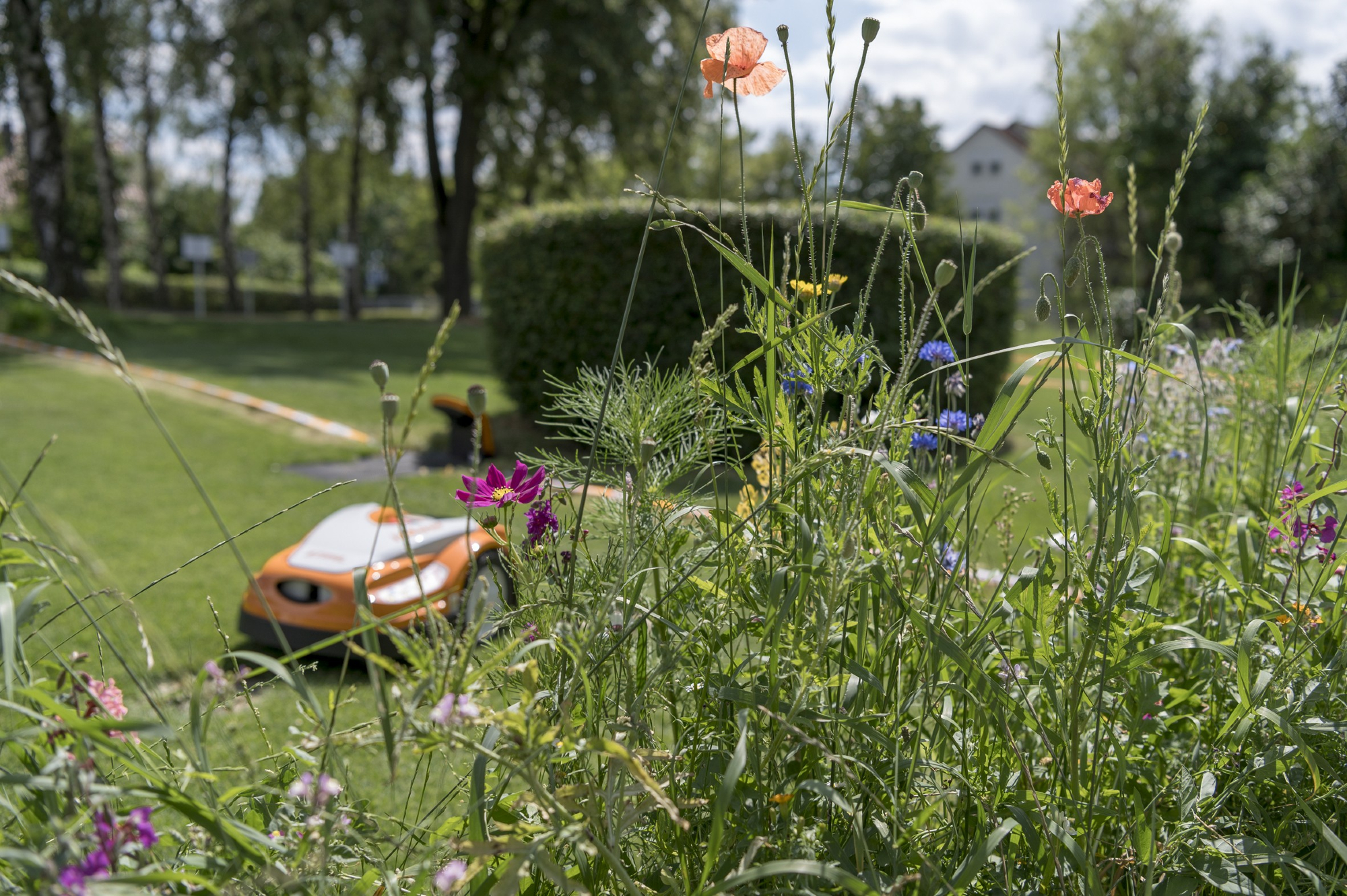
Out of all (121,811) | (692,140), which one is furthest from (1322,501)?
(692,140)

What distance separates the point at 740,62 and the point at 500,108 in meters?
20.1

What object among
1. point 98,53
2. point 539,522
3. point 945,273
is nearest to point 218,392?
point 539,522

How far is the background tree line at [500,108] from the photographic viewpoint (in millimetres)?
17328

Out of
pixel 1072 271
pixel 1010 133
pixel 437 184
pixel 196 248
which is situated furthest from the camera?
pixel 1010 133

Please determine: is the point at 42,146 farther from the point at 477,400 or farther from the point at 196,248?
the point at 477,400

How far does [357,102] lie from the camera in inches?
787

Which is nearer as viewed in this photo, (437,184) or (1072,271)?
(1072,271)

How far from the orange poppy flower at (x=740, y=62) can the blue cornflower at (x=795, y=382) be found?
0.35 m

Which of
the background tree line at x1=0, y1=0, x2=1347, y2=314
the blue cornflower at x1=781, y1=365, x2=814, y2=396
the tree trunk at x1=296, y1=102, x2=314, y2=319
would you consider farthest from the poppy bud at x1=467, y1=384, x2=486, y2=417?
the tree trunk at x1=296, y1=102, x2=314, y2=319

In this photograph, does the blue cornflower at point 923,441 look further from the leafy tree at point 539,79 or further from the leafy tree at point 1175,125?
the leafy tree at point 1175,125

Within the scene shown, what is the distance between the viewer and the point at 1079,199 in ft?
3.75

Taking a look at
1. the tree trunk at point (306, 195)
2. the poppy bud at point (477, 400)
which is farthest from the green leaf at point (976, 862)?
the tree trunk at point (306, 195)

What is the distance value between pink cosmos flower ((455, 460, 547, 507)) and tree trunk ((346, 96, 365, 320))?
22.8m

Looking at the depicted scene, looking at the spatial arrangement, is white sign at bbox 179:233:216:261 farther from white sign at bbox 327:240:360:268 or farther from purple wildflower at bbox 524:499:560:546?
purple wildflower at bbox 524:499:560:546
